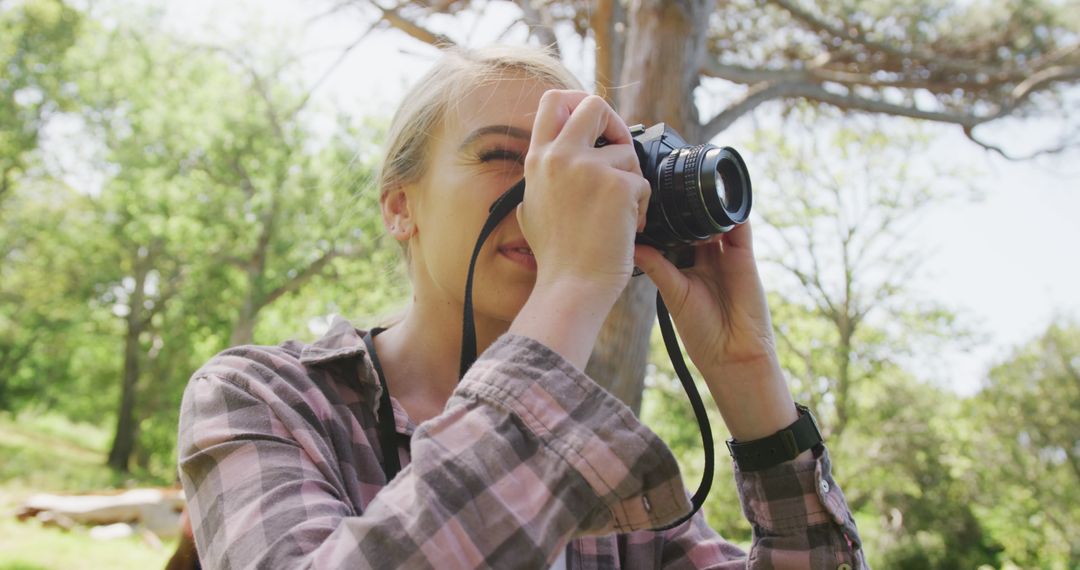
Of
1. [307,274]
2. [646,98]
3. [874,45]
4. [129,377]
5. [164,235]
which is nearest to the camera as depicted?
[646,98]

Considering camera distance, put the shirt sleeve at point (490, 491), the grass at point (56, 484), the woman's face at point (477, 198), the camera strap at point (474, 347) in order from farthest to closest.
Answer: the grass at point (56, 484) < the woman's face at point (477, 198) < the camera strap at point (474, 347) < the shirt sleeve at point (490, 491)

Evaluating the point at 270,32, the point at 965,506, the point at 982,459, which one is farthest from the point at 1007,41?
the point at 270,32

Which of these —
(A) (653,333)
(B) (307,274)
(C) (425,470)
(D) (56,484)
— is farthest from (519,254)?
(D) (56,484)

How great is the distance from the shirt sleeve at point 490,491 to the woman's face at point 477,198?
34 centimetres

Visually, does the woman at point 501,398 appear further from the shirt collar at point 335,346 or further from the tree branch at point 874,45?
the tree branch at point 874,45

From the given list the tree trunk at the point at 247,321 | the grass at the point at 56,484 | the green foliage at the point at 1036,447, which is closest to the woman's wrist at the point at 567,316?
the grass at the point at 56,484

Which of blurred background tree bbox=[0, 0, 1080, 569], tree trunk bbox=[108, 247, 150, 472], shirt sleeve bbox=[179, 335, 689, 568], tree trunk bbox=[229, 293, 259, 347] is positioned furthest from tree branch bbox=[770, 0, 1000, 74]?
tree trunk bbox=[108, 247, 150, 472]

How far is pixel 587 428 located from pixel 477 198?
524 mm

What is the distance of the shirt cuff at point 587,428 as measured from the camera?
2.44 ft

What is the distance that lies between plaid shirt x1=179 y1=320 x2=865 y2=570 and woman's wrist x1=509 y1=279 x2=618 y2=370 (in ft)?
0.07

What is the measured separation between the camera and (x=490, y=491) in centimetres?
71

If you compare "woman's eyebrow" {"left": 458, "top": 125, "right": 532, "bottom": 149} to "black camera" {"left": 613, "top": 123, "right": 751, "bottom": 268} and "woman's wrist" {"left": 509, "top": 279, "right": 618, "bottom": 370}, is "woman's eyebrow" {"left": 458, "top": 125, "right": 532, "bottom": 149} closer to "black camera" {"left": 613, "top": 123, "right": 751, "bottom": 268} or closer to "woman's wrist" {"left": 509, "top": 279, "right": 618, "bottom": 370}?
"black camera" {"left": 613, "top": 123, "right": 751, "bottom": 268}

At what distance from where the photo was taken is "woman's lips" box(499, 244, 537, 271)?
114cm

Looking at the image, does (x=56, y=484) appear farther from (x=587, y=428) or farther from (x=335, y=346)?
(x=587, y=428)
